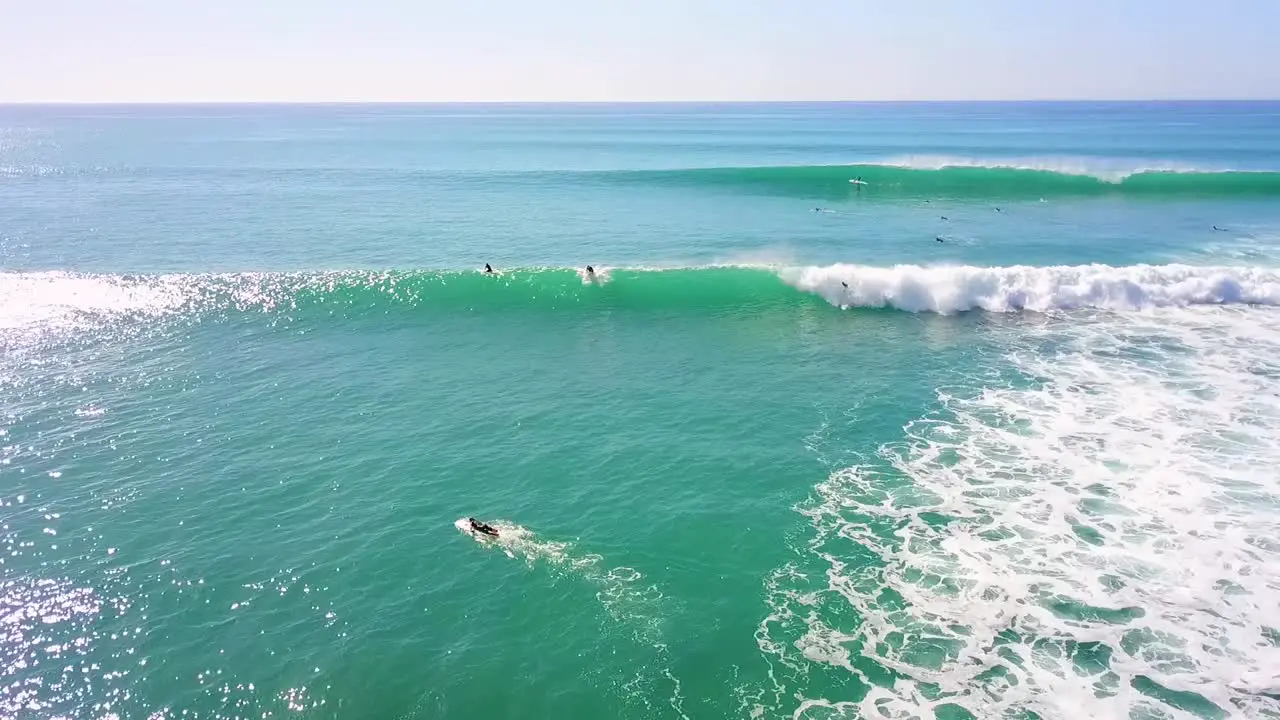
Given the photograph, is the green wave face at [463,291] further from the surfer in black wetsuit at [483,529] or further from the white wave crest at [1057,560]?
the surfer in black wetsuit at [483,529]

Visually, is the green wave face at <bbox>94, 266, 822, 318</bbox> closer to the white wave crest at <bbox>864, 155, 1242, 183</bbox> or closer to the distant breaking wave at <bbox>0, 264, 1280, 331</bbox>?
the distant breaking wave at <bbox>0, 264, 1280, 331</bbox>

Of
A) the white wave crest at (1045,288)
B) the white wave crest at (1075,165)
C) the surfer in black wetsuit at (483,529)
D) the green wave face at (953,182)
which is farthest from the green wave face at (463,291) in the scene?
the white wave crest at (1075,165)

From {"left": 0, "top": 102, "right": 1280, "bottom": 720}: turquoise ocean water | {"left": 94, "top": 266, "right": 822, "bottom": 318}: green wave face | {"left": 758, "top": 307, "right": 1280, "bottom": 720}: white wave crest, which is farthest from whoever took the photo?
{"left": 94, "top": 266, "right": 822, "bottom": 318}: green wave face

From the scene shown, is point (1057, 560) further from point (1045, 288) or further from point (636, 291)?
Result: point (636, 291)

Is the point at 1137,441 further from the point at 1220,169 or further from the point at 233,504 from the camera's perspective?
the point at 1220,169

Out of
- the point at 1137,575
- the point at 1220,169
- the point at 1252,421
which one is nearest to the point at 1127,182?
the point at 1220,169

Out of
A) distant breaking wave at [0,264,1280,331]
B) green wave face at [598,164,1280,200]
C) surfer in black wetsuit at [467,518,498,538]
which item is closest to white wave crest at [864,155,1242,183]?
green wave face at [598,164,1280,200]

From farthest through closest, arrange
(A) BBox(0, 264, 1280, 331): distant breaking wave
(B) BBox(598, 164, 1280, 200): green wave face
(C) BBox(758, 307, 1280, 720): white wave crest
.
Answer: (B) BBox(598, 164, 1280, 200): green wave face
(A) BBox(0, 264, 1280, 331): distant breaking wave
(C) BBox(758, 307, 1280, 720): white wave crest
